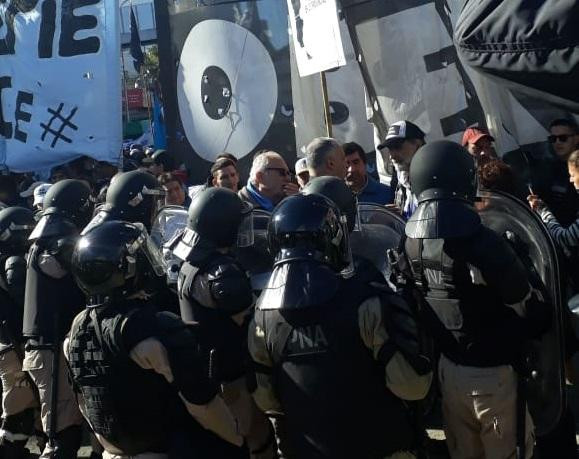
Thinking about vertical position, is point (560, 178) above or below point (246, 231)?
below

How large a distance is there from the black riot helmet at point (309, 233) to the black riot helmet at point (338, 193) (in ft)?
1.97

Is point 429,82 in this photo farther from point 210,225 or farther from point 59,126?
point 59,126

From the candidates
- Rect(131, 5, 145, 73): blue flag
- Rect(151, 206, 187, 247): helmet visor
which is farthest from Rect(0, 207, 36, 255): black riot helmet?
Rect(131, 5, 145, 73): blue flag

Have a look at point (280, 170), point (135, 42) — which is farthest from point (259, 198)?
point (135, 42)

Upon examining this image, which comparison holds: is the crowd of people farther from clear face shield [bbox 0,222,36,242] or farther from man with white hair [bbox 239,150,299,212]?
man with white hair [bbox 239,150,299,212]

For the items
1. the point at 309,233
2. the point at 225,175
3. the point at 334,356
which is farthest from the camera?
the point at 225,175

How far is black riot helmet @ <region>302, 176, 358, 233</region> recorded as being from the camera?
3527 mm

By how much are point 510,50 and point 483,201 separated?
1815mm

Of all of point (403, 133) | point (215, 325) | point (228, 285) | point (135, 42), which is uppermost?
point (135, 42)

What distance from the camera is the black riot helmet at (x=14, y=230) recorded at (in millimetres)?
4836

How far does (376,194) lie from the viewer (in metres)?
5.28

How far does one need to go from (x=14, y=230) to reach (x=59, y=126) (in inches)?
118

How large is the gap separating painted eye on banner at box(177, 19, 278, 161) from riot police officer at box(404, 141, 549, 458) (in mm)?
4206

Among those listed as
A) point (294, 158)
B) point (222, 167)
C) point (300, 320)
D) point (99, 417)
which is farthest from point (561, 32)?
point (294, 158)
